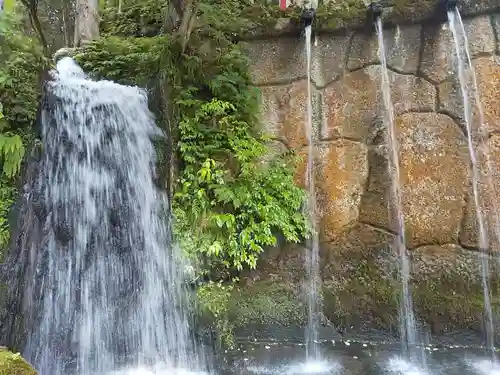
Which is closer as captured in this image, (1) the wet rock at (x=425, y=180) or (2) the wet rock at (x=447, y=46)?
(1) the wet rock at (x=425, y=180)

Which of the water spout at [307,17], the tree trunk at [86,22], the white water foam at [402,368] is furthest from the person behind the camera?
the tree trunk at [86,22]

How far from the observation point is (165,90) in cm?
527

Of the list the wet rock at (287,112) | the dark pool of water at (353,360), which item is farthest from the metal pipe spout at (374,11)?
the dark pool of water at (353,360)

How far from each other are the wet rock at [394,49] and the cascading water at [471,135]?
428mm

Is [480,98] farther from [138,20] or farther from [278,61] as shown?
[138,20]

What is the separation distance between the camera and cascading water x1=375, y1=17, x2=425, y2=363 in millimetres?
4344

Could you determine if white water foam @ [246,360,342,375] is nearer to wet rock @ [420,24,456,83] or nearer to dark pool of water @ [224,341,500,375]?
dark pool of water @ [224,341,500,375]

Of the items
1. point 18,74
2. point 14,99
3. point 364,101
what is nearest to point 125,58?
point 18,74

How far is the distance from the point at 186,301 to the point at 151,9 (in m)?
4.68

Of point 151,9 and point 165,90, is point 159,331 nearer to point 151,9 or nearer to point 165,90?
point 165,90

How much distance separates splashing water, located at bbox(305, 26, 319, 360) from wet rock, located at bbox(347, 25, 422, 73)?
613 mm

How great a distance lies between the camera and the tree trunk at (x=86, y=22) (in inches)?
273

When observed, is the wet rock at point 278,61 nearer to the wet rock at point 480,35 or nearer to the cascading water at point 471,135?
the cascading water at point 471,135

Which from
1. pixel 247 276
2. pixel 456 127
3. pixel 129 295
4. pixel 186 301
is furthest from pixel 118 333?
pixel 456 127
